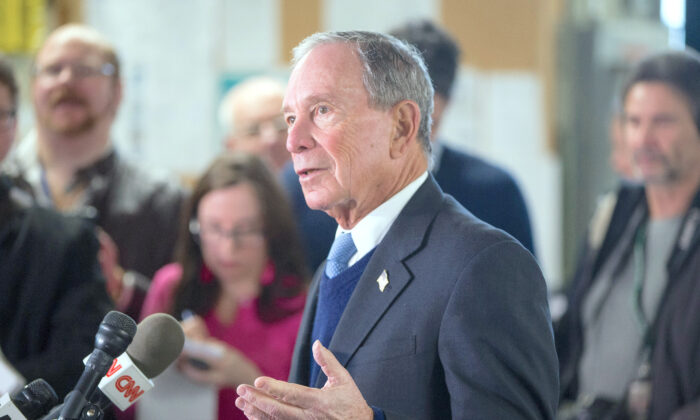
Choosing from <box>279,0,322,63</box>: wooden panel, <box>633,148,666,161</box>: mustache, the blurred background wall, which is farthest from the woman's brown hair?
<box>279,0,322,63</box>: wooden panel

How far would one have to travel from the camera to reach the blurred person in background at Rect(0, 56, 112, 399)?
70.1 inches

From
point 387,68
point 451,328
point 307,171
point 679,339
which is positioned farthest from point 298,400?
point 679,339

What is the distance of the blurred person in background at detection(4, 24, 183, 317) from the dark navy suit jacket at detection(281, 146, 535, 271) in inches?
19.5

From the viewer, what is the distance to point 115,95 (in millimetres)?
2600

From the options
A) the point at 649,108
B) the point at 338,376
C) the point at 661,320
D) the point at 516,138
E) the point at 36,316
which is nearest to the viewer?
the point at 338,376

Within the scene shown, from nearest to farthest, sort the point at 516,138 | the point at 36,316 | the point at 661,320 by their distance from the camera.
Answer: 1. the point at 36,316
2. the point at 661,320
3. the point at 516,138

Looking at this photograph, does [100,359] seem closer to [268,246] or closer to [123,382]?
[123,382]

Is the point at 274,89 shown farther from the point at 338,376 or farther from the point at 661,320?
the point at 338,376

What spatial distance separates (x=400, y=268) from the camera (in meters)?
1.18

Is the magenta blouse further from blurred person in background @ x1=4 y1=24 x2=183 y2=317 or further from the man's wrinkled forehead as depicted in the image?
the man's wrinkled forehead

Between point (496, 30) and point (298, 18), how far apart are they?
1.00 metres

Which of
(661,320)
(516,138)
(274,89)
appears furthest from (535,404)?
(516,138)

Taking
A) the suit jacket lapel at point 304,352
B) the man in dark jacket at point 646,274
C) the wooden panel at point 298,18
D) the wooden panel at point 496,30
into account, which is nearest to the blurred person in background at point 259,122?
the wooden panel at point 298,18

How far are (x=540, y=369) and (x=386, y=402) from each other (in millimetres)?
187
